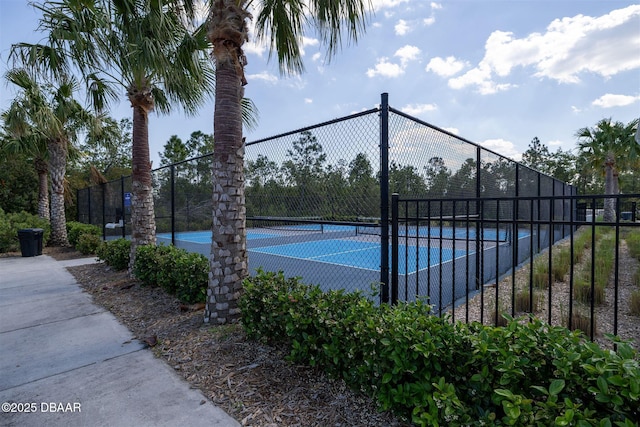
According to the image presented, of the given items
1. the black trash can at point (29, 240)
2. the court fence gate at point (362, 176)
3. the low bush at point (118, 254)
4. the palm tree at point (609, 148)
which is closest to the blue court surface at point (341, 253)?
the court fence gate at point (362, 176)

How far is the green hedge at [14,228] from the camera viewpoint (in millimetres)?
11078

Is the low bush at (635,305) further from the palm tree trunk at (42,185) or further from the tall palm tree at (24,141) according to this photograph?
the palm tree trunk at (42,185)

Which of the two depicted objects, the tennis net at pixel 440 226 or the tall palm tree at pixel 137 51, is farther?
the tall palm tree at pixel 137 51

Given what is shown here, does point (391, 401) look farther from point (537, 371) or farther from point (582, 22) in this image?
point (582, 22)

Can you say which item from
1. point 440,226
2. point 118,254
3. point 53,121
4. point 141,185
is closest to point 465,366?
point 440,226

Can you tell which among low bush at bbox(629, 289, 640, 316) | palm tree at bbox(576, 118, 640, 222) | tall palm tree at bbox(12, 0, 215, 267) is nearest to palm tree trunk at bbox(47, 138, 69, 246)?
tall palm tree at bbox(12, 0, 215, 267)

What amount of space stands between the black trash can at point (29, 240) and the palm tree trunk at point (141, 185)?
6.67 m

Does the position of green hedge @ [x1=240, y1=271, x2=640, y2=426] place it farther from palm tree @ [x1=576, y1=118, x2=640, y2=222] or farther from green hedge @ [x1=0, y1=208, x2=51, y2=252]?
palm tree @ [x1=576, y1=118, x2=640, y2=222]

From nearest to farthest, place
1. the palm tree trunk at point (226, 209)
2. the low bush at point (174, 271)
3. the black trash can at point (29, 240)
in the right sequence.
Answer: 1. the palm tree trunk at point (226, 209)
2. the low bush at point (174, 271)
3. the black trash can at point (29, 240)

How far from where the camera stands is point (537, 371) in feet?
5.66

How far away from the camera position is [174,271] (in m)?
4.84

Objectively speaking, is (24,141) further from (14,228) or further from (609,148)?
(609,148)

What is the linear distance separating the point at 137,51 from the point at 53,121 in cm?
748

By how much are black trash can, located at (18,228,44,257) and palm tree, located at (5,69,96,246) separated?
1.64m
